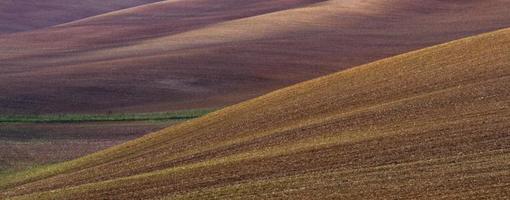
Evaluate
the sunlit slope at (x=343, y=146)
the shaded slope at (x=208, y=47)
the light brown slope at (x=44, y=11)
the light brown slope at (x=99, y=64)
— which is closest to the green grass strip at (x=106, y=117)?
the shaded slope at (x=208, y=47)

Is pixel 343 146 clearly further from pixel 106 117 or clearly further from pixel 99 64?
pixel 99 64

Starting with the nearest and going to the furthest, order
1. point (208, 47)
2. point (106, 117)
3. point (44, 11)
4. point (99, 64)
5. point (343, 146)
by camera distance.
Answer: point (343, 146) → point (106, 117) → point (99, 64) → point (208, 47) → point (44, 11)

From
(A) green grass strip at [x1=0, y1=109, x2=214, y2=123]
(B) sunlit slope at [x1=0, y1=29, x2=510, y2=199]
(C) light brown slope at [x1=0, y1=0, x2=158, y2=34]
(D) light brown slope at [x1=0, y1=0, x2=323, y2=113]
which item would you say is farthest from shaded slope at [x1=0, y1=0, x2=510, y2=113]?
(B) sunlit slope at [x1=0, y1=29, x2=510, y2=199]

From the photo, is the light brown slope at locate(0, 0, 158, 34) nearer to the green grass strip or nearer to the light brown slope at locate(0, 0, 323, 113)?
the light brown slope at locate(0, 0, 323, 113)

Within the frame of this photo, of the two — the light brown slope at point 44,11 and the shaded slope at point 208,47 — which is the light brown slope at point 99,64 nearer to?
the shaded slope at point 208,47

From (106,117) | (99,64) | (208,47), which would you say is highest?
Result: (106,117)

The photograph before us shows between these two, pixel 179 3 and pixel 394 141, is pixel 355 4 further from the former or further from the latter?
pixel 394 141

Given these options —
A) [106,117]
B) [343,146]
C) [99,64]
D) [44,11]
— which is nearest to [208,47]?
[99,64]

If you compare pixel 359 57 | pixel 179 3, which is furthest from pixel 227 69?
pixel 179 3
